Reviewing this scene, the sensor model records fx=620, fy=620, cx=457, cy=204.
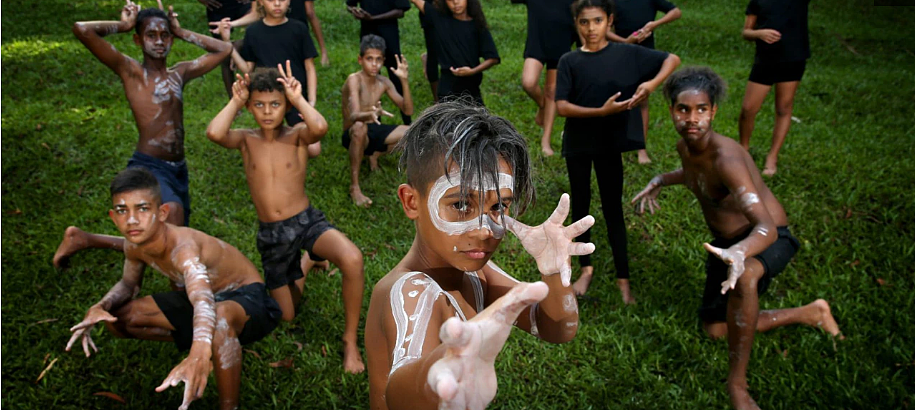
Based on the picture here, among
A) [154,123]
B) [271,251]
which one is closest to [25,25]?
[154,123]

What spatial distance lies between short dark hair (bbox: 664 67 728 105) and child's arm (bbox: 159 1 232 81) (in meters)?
3.61

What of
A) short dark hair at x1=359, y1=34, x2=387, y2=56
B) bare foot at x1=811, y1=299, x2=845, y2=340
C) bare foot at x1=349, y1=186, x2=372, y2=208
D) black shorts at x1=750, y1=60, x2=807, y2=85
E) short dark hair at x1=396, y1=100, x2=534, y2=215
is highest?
short dark hair at x1=396, y1=100, x2=534, y2=215

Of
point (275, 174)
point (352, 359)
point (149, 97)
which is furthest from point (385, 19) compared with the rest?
point (352, 359)

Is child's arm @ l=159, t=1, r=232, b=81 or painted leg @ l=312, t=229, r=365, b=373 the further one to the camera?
child's arm @ l=159, t=1, r=232, b=81

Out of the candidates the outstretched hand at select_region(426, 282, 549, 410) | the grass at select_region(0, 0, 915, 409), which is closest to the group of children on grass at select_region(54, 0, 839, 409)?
the outstretched hand at select_region(426, 282, 549, 410)

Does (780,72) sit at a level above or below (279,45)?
below

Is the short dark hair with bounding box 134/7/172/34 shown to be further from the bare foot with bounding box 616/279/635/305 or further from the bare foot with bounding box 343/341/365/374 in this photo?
the bare foot with bounding box 616/279/635/305

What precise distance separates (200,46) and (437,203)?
3.91 meters

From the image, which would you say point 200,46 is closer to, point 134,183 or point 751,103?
point 134,183

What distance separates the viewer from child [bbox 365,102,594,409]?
175 cm

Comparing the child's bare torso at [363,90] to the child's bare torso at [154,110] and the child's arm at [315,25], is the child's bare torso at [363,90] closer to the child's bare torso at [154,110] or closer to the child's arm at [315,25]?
the child's bare torso at [154,110]

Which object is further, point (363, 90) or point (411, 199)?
point (363, 90)

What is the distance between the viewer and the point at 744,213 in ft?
11.5

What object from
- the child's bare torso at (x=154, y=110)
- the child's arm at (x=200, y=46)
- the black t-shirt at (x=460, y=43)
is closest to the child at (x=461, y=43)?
the black t-shirt at (x=460, y=43)
